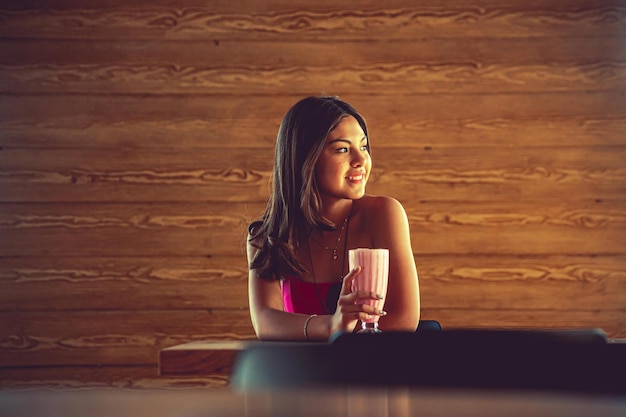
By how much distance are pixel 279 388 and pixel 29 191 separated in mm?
2852

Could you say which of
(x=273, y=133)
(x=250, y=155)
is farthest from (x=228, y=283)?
(x=273, y=133)

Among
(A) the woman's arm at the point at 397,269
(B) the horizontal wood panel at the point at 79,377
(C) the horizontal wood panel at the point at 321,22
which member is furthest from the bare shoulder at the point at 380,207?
(B) the horizontal wood panel at the point at 79,377

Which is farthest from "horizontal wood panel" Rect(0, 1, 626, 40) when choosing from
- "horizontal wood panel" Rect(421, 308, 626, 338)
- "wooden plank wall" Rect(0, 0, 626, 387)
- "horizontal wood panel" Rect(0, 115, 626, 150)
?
"horizontal wood panel" Rect(421, 308, 626, 338)

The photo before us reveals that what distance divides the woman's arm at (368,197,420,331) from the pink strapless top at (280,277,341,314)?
0.45ft

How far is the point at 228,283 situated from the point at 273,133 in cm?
65

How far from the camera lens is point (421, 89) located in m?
3.16

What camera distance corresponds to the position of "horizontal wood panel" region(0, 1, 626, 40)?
3.18 metres

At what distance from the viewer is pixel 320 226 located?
75.3 inches

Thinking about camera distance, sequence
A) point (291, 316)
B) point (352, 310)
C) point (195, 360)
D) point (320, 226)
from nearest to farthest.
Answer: point (195, 360)
point (352, 310)
point (291, 316)
point (320, 226)

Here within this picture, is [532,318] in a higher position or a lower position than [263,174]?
lower

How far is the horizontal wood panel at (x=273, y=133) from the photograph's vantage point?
314cm

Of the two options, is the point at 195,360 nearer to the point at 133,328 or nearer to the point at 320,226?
the point at 320,226

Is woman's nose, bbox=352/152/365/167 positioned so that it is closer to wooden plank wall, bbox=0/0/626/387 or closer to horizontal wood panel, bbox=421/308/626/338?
wooden plank wall, bbox=0/0/626/387

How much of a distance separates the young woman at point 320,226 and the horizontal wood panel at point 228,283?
1.20 metres
